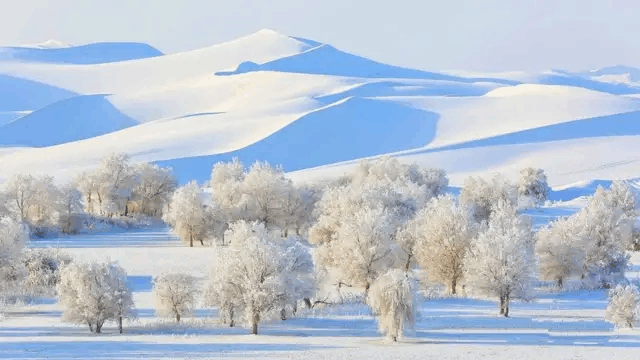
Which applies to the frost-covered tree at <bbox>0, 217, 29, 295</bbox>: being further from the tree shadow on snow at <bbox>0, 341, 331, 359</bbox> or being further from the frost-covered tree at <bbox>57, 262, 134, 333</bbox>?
the tree shadow on snow at <bbox>0, 341, 331, 359</bbox>

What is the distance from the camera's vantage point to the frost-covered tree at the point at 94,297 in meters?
28.6

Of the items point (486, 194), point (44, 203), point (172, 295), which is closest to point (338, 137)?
point (486, 194)

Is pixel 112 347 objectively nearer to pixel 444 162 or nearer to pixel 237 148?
pixel 444 162

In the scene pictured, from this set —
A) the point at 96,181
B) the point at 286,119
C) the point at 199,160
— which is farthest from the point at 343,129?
the point at 96,181

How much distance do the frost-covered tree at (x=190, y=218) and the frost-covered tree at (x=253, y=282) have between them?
1966 centimetres

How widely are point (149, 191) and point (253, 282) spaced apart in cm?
3473

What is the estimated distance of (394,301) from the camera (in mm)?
27188

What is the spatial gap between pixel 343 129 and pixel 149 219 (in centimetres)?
7172

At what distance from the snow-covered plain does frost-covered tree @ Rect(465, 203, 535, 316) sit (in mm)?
696

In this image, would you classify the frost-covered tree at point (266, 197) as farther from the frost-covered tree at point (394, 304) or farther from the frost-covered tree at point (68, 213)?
the frost-covered tree at point (394, 304)

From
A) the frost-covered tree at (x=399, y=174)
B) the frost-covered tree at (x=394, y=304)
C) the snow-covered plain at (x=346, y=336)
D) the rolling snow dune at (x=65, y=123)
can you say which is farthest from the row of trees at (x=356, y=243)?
the rolling snow dune at (x=65, y=123)

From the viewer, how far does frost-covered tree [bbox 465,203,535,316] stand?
108 feet

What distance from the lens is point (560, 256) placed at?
39062mm

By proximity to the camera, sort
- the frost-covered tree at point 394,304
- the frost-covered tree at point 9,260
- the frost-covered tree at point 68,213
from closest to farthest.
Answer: the frost-covered tree at point 394,304, the frost-covered tree at point 9,260, the frost-covered tree at point 68,213
